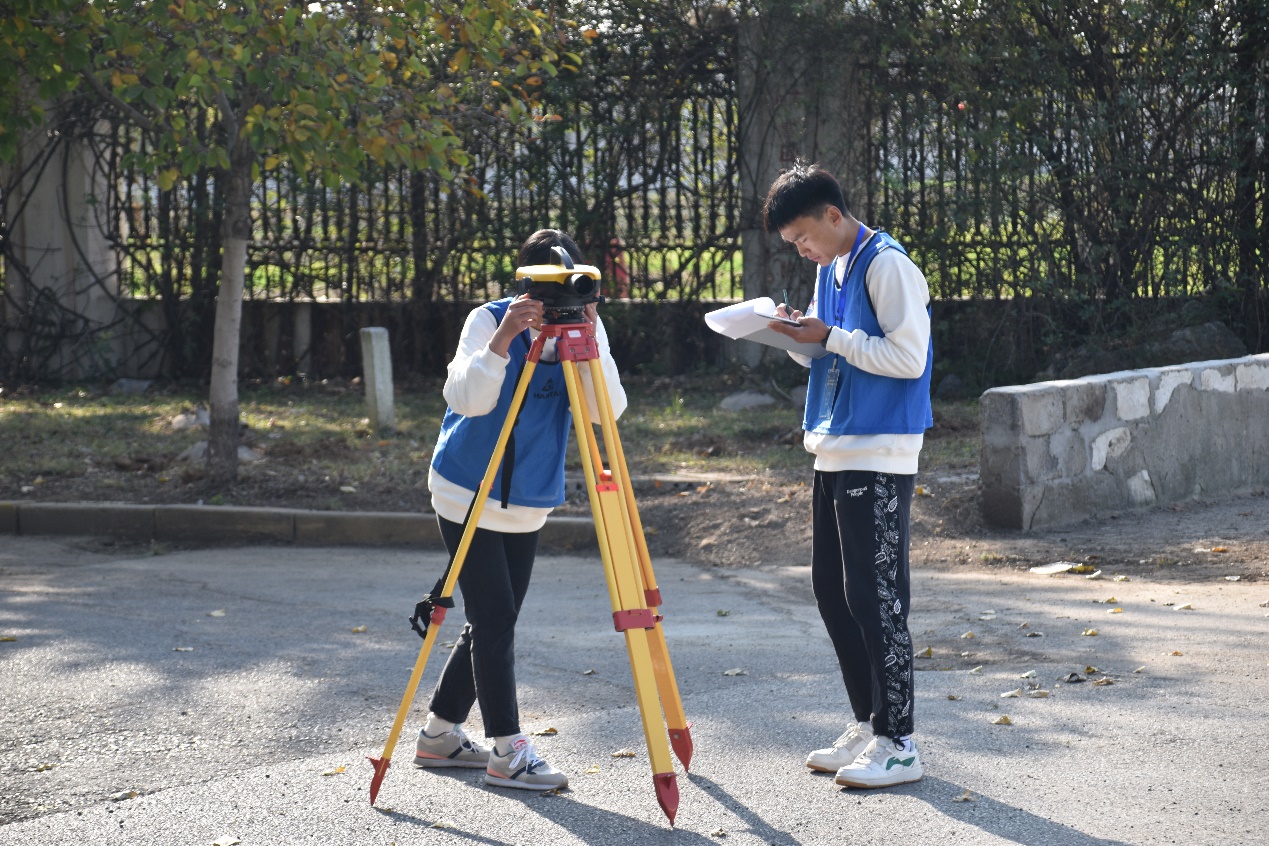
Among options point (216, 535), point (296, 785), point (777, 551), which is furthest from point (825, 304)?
point (216, 535)

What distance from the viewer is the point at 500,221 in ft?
45.3

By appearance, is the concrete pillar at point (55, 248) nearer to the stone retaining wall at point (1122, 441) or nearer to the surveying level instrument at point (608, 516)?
the stone retaining wall at point (1122, 441)

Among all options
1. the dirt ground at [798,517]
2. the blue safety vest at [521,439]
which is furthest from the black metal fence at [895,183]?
the blue safety vest at [521,439]

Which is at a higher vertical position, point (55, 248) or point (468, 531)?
point (55, 248)

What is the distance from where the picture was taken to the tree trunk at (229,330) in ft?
30.5

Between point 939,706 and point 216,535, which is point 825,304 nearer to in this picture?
point 939,706

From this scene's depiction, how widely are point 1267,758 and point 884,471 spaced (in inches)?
57.8

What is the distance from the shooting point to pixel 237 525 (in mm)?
8742

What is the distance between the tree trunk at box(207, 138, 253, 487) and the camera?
366 inches

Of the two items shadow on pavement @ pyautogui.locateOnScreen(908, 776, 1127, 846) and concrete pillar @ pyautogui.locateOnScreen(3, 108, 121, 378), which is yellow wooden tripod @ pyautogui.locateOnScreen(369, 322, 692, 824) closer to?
shadow on pavement @ pyautogui.locateOnScreen(908, 776, 1127, 846)

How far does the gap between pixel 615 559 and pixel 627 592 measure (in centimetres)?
9

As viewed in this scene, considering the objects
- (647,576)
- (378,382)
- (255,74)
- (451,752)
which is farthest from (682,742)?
(378,382)

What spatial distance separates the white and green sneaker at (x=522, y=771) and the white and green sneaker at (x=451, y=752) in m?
0.17

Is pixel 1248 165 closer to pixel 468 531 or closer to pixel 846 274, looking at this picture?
pixel 846 274
